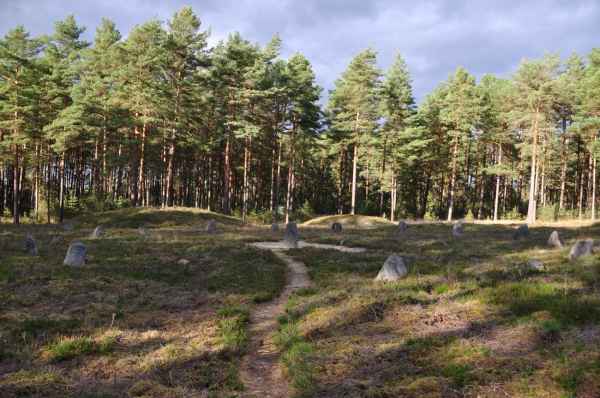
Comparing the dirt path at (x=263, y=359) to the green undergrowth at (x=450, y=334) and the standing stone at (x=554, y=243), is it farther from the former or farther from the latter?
the standing stone at (x=554, y=243)

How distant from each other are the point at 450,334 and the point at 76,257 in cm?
1176

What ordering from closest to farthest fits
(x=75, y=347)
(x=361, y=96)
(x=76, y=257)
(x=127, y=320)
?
1. (x=75, y=347)
2. (x=127, y=320)
3. (x=76, y=257)
4. (x=361, y=96)

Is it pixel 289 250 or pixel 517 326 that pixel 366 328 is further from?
pixel 289 250

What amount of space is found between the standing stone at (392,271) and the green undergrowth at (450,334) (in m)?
0.37

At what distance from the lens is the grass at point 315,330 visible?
4.39 m

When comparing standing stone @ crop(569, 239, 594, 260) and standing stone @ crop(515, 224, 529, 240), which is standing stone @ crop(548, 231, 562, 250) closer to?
standing stone @ crop(569, 239, 594, 260)

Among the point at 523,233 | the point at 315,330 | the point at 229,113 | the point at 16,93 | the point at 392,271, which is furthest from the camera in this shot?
the point at 229,113

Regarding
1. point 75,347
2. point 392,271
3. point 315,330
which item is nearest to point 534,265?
point 392,271

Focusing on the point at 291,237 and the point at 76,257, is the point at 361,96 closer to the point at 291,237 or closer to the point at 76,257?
the point at 291,237

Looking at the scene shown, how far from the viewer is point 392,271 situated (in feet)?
33.4

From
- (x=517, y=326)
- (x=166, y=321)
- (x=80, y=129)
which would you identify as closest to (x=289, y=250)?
(x=166, y=321)

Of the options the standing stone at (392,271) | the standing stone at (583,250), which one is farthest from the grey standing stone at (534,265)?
the standing stone at (392,271)

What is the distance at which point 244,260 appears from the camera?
44.4 feet

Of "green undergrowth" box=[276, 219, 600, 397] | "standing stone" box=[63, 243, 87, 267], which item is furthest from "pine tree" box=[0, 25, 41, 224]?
"green undergrowth" box=[276, 219, 600, 397]
